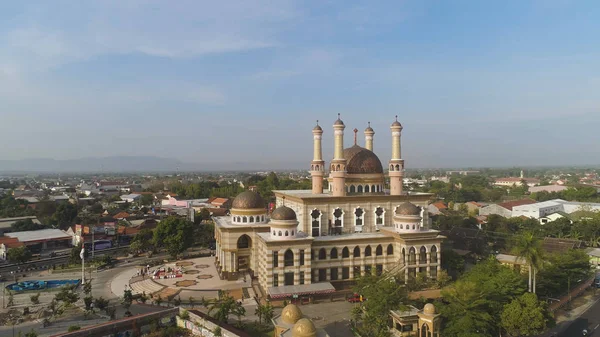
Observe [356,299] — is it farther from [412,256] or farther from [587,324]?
[587,324]

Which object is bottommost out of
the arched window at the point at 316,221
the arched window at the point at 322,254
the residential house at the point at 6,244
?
the residential house at the point at 6,244

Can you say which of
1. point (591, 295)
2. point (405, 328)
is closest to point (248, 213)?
point (405, 328)

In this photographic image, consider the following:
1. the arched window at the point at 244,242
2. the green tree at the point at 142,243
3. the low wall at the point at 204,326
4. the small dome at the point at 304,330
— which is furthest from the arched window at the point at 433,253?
the green tree at the point at 142,243

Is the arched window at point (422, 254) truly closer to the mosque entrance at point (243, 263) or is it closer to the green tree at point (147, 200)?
the mosque entrance at point (243, 263)

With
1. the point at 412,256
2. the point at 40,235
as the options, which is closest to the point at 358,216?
the point at 412,256

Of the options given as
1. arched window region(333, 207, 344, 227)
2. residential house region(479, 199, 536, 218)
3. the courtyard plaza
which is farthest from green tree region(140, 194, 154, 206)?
arched window region(333, 207, 344, 227)

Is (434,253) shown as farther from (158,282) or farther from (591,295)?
(158,282)
